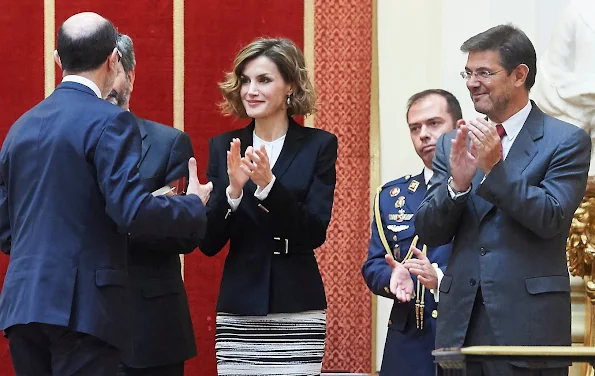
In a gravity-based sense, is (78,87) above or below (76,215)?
above

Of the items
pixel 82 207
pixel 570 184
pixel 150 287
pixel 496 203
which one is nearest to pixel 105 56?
pixel 82 207

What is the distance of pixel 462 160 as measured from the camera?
11.2 ft

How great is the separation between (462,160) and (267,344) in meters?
1.17

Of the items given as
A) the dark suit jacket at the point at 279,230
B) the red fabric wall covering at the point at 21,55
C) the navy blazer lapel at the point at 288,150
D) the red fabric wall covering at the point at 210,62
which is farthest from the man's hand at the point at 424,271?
the red fabric wall covering at the point at 21,55

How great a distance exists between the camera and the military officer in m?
4.04

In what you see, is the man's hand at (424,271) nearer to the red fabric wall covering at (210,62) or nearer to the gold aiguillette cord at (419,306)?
the gold aiguillette cord at (419,306)

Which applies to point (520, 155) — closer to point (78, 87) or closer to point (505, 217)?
point (505, 217)

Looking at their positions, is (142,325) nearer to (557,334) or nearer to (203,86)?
(557,334)

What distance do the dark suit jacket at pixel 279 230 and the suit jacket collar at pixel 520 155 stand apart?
78cm

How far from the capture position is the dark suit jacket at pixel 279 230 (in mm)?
4121

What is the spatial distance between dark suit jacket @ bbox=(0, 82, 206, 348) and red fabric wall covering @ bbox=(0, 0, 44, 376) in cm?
248

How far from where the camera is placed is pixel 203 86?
583cm

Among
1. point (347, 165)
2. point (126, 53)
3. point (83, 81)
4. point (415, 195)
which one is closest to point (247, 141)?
point (126, 53)

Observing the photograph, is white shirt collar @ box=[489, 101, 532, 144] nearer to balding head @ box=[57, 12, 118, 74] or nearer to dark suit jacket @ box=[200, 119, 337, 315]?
dark suit jacket @ box=[200, 119, 337, 315]
